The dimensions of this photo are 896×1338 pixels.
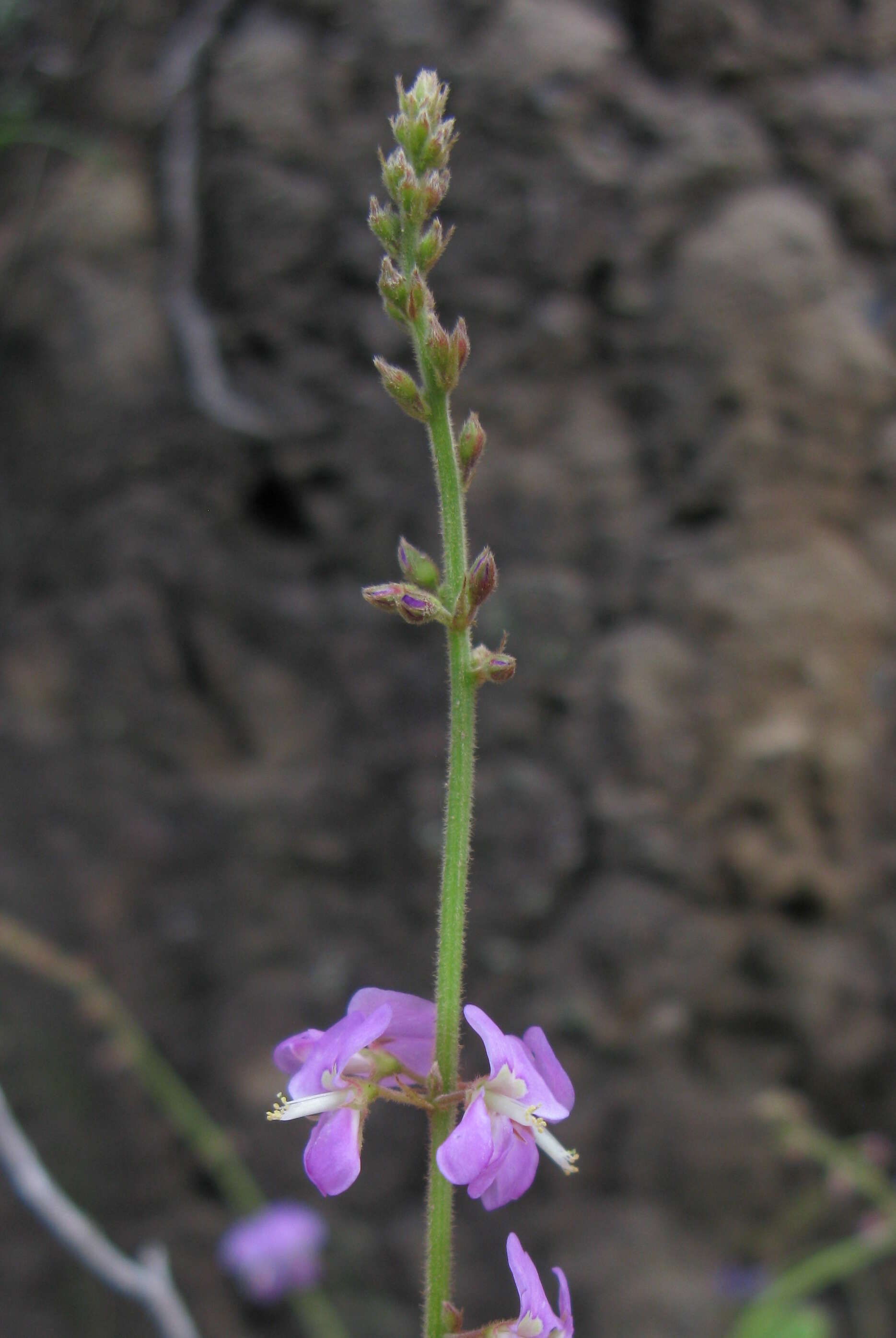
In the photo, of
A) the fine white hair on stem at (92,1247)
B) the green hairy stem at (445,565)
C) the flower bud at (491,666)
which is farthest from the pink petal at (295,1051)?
the fine white hair on stem at (92,1247)

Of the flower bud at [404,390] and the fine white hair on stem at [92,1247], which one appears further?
the fine white hair on stem at [92,1247]

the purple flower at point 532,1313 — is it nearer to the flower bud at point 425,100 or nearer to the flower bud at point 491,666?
the flower bud at point 491,666

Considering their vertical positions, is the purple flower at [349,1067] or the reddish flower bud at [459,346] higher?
the reddish flower bud at [459,346]

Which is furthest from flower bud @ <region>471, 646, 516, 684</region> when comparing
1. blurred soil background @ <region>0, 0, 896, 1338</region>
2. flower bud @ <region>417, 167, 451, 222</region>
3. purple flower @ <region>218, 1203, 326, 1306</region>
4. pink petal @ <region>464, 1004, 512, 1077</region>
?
purple flower @ <region>218, 1203, 326, 1306</region>

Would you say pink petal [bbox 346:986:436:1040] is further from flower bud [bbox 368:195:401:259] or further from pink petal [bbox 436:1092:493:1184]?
flower bud [bbox 368:195:401:259]

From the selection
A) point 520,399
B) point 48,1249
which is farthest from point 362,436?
point 48,1249

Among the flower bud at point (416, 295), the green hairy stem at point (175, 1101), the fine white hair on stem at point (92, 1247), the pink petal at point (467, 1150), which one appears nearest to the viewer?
the pink petal at point (467, 1150)

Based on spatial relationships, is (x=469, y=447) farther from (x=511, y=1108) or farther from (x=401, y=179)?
(x=511, y=1108)
